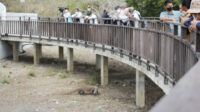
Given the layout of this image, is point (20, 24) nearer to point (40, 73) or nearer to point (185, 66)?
point (40, 73)

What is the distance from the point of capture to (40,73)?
2108 centimetres

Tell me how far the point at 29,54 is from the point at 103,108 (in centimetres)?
1608

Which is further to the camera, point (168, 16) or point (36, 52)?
point (36, 52)

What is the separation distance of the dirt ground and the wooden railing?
7.05 ft

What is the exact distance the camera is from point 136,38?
11711 mm

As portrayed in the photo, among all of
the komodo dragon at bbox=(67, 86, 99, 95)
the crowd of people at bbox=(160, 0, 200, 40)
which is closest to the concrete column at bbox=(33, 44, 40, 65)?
the komodo dragon at bbox=(67, 86, 99, 95)

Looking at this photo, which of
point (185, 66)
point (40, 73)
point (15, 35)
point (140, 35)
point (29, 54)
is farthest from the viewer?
point (29, 54)

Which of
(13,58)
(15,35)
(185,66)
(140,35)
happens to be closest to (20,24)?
(15,35)

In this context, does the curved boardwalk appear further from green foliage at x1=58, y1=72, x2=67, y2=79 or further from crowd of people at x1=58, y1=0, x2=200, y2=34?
green foliage at x1=58, y1=72, x2=67, y2=79

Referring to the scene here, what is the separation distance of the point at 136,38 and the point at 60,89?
6537mm

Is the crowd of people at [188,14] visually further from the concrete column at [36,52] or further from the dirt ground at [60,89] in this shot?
the concrete column at [36,52]

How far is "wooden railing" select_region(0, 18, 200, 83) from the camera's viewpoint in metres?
6.64

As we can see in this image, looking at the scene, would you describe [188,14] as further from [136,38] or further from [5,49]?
[5,49]

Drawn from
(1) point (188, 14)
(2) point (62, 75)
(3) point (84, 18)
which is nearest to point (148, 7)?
(2) point (62, 75)
